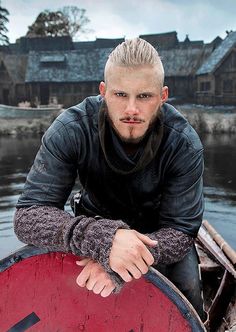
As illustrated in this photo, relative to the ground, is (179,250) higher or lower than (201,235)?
higher

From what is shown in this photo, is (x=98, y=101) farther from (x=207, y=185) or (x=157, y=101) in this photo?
(x=207, y=185)

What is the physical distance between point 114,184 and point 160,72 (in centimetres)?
72

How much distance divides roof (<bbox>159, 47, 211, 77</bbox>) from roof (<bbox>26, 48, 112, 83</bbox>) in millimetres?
5978

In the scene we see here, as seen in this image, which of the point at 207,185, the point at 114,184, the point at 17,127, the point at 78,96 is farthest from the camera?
the point at 78,96

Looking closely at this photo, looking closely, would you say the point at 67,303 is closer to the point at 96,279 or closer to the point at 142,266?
the point at 96,279

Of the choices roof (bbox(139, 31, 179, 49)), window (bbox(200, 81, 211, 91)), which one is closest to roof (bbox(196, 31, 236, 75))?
window (bbox(200, 81, 211, 91))

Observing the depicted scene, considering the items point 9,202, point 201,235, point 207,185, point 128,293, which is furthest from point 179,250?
point 207,185

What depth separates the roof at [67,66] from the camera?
4388 centimetres

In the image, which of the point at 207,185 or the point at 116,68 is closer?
the point at 116,68

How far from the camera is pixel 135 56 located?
91.2 inches

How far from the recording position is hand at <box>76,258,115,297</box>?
7.04 feet

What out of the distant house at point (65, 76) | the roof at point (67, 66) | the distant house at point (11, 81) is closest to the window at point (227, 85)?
the distant house at point (65, 76)

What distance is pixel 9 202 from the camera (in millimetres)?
10586

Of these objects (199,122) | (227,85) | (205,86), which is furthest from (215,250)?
(205,86)
